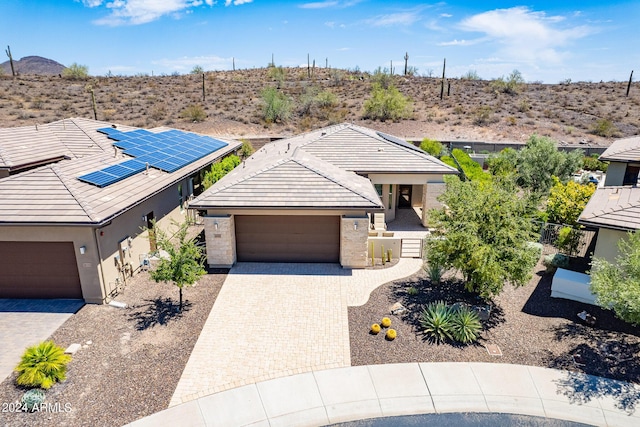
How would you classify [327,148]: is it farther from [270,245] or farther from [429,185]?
[270,245]

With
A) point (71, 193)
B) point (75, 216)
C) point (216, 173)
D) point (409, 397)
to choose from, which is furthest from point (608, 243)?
point (216, 173)

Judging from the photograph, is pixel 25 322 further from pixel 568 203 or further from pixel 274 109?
pixel 274 109

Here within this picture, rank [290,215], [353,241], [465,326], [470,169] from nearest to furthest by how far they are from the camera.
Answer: [465,326] → [353,241] → [290,215] → [470,169]

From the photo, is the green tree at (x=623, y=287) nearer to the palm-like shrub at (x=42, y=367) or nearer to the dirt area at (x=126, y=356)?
the dirt area at (x=126, y=356)

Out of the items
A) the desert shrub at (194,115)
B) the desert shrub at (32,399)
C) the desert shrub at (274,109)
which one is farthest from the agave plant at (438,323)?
the desert shrub at (194,115)

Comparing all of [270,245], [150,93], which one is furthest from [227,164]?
[150,93]

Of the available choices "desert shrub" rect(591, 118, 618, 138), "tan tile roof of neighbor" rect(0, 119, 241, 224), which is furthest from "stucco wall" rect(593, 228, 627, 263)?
"desert shrub" rect(591, 118, 618, 138)

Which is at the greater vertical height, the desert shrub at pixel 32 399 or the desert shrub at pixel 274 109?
the desert shrub at pixel 274 109
